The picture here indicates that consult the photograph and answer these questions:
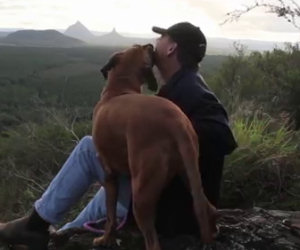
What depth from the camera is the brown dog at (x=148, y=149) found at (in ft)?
9.91

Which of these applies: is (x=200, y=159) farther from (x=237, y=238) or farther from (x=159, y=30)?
(x=159, y=30)

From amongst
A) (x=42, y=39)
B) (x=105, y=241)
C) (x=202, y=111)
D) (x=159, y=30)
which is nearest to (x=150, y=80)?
(x=159, y=30)

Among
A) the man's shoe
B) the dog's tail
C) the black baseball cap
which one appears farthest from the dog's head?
the man's shoe

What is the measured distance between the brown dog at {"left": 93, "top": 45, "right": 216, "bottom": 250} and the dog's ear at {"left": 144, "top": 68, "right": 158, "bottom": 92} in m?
0.22

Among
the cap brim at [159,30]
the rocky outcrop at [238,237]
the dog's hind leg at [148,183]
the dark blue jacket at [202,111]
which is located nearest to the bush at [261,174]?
the rocky outcrop at [238,237]

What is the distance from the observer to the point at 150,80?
3.58 meters

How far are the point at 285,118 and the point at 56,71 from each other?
245ft

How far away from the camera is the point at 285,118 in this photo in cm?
737

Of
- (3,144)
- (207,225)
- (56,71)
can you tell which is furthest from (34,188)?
(56,71)

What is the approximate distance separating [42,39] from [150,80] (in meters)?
172

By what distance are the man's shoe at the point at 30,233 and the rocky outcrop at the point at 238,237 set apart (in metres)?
0.13

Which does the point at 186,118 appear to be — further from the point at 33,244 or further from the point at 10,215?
the point at 10,215

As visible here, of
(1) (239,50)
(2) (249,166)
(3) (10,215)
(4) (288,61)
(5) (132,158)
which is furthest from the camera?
(1) (239,50)

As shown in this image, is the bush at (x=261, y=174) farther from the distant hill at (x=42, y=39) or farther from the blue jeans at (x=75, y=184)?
the distant hill at (x=42, y=39)
